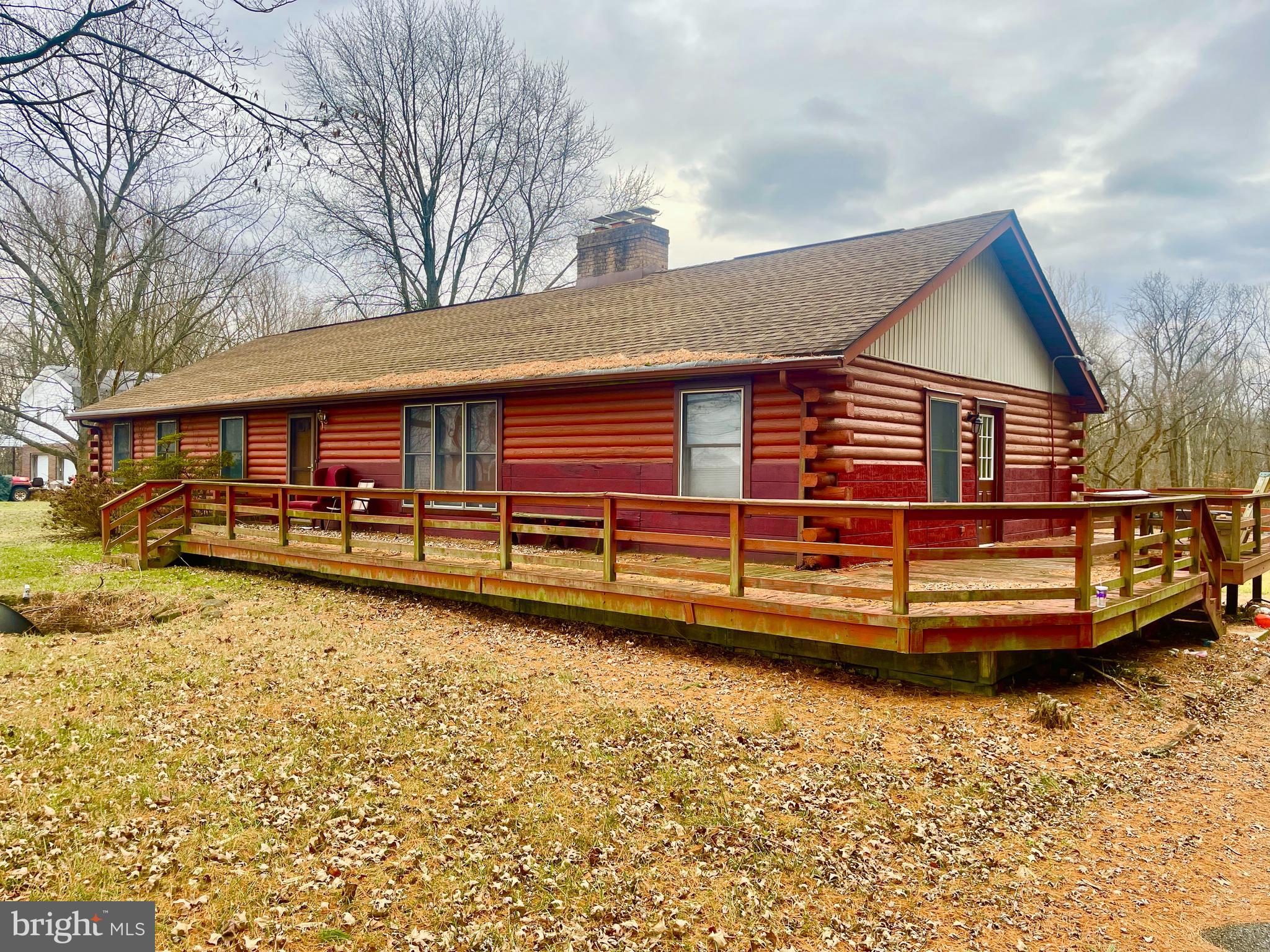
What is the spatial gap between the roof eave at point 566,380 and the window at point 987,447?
4.77 meters

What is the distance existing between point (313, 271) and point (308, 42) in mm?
7636

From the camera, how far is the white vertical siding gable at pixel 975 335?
10.4 m

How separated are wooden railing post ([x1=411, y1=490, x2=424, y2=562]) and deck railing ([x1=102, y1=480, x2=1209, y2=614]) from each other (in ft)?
0.06

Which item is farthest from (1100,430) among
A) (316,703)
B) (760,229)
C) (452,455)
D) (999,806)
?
(316,703)

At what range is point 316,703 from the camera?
250 inches

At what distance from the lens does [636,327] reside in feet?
40.6

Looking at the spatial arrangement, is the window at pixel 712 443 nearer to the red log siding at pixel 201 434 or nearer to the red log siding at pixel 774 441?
the red log siding at pixel 774 441

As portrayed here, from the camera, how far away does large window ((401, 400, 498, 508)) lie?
500 inches

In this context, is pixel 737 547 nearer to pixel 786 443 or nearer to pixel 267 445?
pixel 786 443

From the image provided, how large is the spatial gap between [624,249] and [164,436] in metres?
11.5

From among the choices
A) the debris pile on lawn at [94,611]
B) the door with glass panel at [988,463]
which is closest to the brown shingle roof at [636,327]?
the door with glass panel at [988,463]

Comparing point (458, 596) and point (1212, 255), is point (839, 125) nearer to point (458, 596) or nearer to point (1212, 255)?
point (458, 596)

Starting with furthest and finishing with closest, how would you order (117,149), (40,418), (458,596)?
(40,418) < (458,596) < (117,149)

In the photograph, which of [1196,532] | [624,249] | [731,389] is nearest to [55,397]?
[624,249]
